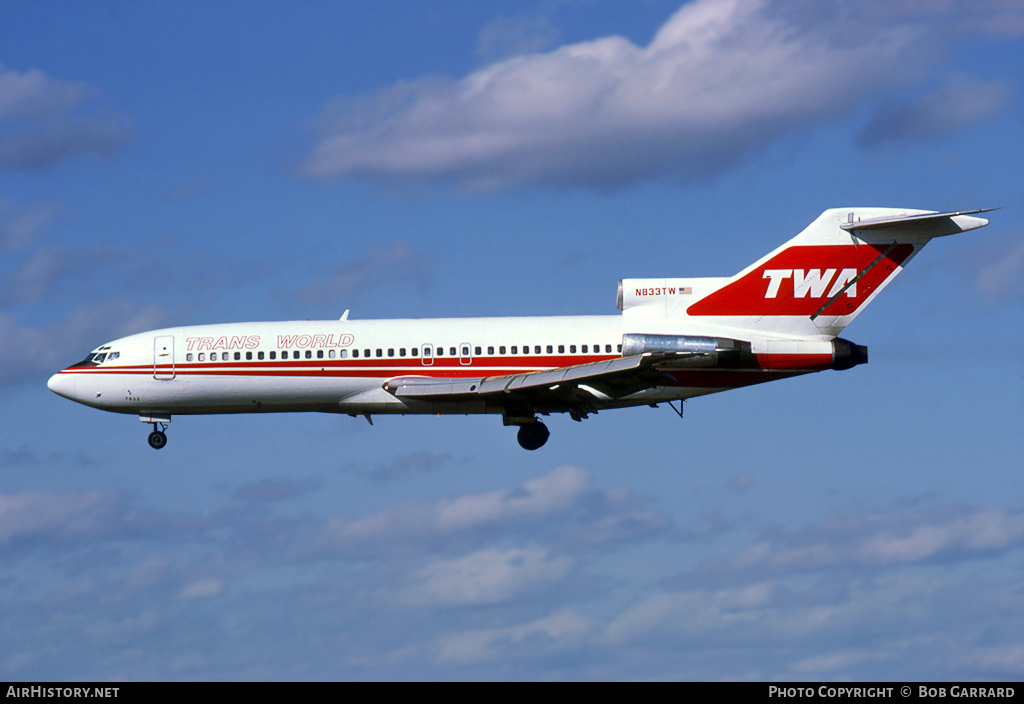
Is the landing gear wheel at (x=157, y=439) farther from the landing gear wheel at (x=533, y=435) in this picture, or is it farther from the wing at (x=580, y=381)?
the landing gear wheel at (x=533, y=435)

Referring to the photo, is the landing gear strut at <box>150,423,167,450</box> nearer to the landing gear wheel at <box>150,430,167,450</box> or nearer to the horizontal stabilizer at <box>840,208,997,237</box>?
the landing gear wheel at <box>150,430,167,450</box>

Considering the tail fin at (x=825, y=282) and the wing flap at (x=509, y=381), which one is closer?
the wing flap at (x=509, y=381)

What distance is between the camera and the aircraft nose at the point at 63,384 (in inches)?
1922

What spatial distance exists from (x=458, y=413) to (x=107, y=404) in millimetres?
12107

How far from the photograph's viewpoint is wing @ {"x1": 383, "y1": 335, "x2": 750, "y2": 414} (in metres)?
44.9

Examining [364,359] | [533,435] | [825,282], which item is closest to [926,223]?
[825,282]

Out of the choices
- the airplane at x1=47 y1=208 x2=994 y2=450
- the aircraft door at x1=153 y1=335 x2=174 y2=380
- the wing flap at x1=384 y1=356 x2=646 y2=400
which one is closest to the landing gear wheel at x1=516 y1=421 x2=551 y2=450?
the airplane at x1=47 y1=208 x2=994 y2=450

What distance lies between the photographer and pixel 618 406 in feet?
156

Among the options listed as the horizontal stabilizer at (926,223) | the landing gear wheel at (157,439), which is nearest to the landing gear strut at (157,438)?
the landing gear wheel at (157,439)

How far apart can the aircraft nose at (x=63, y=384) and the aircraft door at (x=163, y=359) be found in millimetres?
3136

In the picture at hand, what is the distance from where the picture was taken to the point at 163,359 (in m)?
47.9

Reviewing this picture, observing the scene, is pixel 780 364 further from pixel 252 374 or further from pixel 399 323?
pixel 252 374
